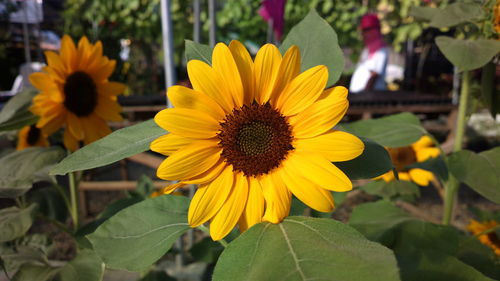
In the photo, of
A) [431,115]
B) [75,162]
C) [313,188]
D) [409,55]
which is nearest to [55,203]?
[75,162]

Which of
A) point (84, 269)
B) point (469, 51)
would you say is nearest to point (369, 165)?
point (469, 51)

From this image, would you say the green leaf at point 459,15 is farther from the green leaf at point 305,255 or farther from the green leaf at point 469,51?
the green leaf at point 305,255

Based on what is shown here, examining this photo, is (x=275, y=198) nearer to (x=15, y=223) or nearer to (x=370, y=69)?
(x=15, y=223)

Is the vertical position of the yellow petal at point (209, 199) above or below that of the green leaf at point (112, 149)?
below

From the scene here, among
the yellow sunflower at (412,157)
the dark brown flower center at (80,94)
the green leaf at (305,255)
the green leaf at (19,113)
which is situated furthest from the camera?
the yellow sunflower at (412,157)

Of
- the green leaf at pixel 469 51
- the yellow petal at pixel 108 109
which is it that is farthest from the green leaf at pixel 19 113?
the green leaf at pixel 469 51

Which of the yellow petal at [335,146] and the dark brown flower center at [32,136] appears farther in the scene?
the dark brown flower center at [32,136]
